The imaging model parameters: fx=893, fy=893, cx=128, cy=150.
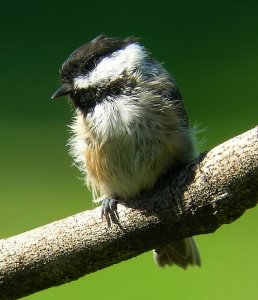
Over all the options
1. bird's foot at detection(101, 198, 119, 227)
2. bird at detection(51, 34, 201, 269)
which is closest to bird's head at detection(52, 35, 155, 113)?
bird at detection(51, 34, 201, 269)

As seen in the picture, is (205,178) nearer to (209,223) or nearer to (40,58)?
(209,223)

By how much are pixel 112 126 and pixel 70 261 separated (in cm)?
30

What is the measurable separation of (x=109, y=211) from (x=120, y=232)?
64mm

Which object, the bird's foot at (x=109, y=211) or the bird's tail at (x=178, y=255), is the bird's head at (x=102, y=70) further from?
the bird's tail at (x=178, y=255)

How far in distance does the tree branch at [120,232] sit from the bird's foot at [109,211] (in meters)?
0.01

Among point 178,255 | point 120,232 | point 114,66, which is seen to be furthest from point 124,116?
point 178,255

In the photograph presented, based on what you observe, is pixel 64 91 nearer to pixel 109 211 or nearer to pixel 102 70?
pixel 102 70

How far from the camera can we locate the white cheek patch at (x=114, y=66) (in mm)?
1895

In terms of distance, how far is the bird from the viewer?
186 cm

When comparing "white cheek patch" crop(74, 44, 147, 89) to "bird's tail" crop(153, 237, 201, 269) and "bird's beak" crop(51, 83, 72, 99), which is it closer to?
"bird's beak" crop(51, 83, 72, 99)

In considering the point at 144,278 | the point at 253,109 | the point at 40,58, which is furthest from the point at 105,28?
the point at 144,278

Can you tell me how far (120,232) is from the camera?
5.70 feet

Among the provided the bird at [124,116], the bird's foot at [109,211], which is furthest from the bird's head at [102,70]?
the bird's foot at [109,211]

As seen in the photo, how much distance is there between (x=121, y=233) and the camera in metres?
1.74
